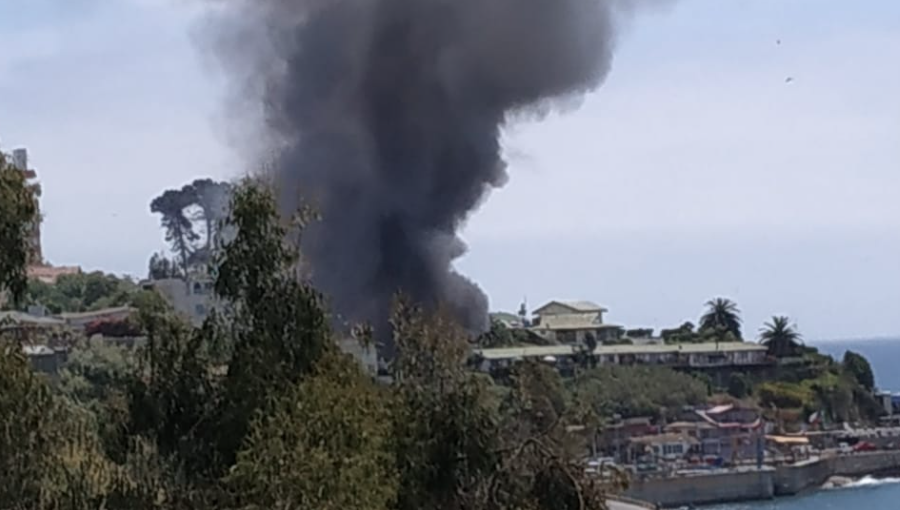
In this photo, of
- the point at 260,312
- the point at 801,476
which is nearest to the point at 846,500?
the point at 801,476

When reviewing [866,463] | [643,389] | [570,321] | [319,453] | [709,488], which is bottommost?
[319,453]

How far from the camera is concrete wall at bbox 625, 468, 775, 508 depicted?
44281 millimetres

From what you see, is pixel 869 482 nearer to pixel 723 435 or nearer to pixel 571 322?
pixel 723 435

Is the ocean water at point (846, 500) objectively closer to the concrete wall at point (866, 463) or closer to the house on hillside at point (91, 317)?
the concrete wall at point (866, 463)

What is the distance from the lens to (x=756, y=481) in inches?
1873

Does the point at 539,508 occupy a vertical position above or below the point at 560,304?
below

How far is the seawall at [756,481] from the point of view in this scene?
44.6m

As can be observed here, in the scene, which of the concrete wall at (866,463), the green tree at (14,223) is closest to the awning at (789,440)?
the concrete wall at (866,463)

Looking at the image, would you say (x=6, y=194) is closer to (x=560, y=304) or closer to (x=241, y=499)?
(x=241, y=499)

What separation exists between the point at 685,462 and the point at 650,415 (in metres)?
4.10

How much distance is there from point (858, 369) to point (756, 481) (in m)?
15.5

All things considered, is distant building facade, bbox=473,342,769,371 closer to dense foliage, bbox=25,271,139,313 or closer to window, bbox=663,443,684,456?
window, bbox=663,443,684,456

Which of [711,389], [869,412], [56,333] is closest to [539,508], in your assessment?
[56,333]

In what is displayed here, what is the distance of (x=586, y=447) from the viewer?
8.88m
